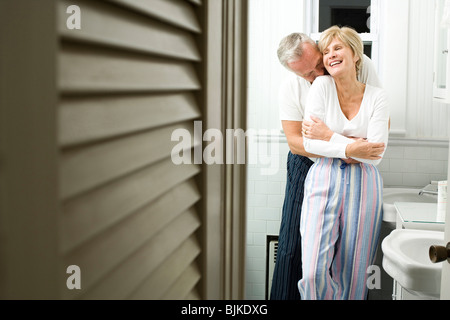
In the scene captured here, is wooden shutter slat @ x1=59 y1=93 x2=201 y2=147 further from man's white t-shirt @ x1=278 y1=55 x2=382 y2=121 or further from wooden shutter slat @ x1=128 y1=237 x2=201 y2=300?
man's white t-shirt @ x1=278 y1=55 x2=382 y2=121

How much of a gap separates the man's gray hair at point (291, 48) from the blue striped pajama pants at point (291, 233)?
0.52 meters

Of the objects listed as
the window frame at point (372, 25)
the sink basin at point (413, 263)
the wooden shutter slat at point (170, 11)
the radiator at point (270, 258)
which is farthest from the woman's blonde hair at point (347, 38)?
the wooden shutter slat at point (170, 11)

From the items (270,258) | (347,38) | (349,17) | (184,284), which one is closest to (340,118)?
(347,38)

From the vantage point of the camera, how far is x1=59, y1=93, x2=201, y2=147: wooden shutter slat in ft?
1.29

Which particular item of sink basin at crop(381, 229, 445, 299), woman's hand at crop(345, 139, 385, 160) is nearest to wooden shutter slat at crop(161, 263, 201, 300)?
sink basin at crop(381, 229, 445, 299)

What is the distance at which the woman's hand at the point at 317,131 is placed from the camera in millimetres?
2791

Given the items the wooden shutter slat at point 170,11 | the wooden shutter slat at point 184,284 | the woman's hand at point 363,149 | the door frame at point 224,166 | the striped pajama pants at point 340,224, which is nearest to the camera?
the wooden shutter slat at point 170,11

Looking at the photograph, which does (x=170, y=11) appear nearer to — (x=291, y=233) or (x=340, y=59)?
(x=340, y=59)

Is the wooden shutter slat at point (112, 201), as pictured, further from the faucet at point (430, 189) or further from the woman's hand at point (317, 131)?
the faucet at point (430, 189)

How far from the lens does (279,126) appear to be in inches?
132

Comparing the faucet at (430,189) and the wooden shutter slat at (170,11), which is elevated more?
the wooden shutter slat at (170,11)

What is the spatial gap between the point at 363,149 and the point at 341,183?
214 mm
